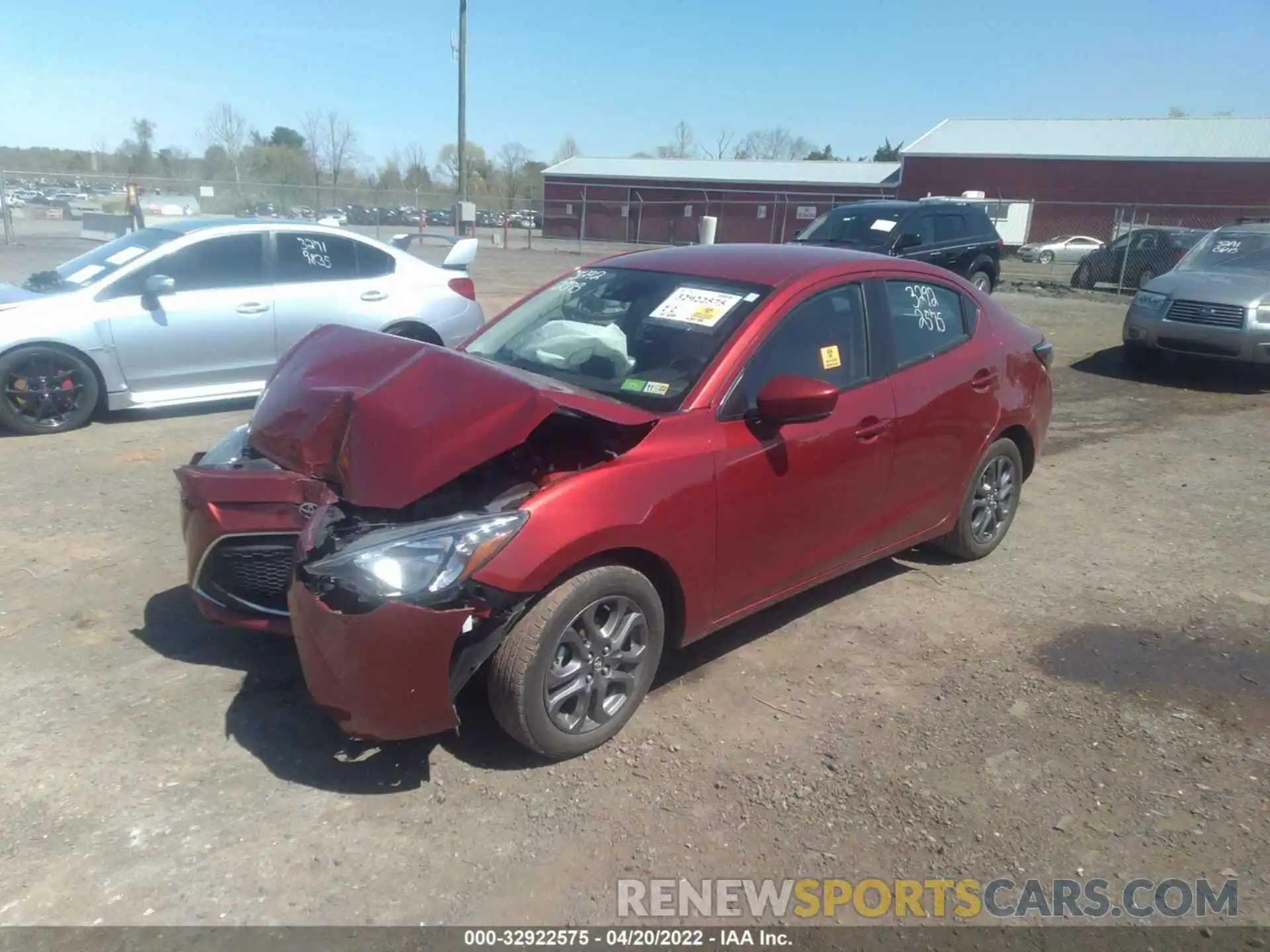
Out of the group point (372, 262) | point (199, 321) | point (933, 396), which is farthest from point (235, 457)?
point (372, 262)

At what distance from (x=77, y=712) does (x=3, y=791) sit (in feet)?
1.59

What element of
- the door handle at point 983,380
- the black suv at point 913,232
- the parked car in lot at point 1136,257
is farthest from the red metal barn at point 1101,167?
the door handle at point 983,380

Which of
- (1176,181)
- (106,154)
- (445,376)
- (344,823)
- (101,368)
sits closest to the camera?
(344,823)

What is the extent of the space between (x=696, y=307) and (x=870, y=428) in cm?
94

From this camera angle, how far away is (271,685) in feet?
12.4

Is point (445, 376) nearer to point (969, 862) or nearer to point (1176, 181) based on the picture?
point (969, 862)

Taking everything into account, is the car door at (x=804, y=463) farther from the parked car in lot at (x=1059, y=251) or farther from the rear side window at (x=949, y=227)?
the parked car in lot at (x=1059, y=251)

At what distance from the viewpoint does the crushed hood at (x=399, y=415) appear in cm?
312

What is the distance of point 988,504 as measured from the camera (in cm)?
530

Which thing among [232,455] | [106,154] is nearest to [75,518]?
[232,455]

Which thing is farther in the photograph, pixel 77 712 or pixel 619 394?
pixel 619 394

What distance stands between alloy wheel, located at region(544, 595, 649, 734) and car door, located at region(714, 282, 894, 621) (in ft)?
1.49

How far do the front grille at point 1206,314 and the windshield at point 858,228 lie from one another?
4469 millimetres

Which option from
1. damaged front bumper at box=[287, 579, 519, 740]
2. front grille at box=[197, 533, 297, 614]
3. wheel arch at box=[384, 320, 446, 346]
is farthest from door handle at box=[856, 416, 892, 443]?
wheel arch at box=[384, 320, 446, 346]
